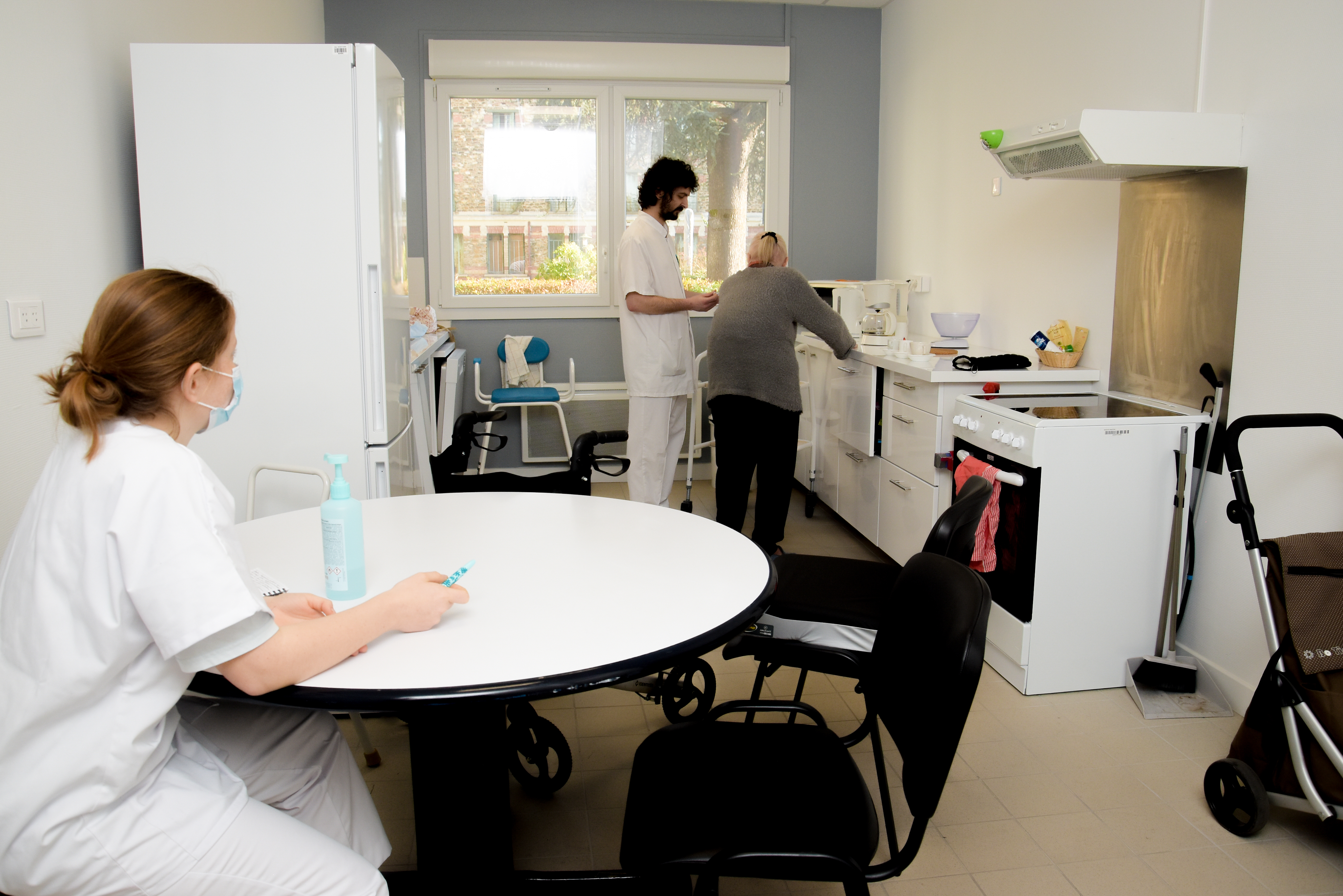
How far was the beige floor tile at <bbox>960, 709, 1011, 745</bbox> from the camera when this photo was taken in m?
2.56

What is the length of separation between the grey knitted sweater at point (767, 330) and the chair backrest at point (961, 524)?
67.2 inches

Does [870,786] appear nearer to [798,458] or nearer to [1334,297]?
[1334,297]

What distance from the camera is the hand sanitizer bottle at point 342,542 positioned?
1452 millimetres

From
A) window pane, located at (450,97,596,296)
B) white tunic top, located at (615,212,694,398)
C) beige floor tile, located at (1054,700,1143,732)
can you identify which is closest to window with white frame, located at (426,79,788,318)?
window pane, located at (450,97,596,296)

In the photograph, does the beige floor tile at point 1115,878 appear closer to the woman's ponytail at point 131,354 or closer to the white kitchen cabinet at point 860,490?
the woman's ponytail at point 131,354

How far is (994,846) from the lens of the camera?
208 centimetres

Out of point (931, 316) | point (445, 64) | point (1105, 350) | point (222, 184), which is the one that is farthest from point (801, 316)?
point (445, 64)

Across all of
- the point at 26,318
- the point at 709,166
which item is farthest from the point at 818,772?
the point at 709,166

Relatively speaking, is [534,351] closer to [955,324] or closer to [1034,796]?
[955,324]

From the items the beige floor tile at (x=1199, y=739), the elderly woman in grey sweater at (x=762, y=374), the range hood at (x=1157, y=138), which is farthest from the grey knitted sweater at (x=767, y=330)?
the beige floor tile at (x=1199, y=739)

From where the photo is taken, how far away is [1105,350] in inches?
132

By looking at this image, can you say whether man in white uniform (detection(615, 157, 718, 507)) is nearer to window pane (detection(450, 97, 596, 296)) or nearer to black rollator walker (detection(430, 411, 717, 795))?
black rollator walker (detection(430, 411, 717, 795))

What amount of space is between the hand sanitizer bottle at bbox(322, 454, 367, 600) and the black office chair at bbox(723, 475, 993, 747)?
2.22ft

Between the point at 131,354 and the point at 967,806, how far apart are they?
77.1 inches
